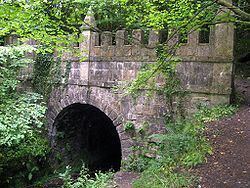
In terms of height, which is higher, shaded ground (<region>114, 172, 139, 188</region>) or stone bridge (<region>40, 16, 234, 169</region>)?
stone bridge (<region>40, 16, 234, 169</region>)

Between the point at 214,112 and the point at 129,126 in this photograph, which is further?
the point at 129,126

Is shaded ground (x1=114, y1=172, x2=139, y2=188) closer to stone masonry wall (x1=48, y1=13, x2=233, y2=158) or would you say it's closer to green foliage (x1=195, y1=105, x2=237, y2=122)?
stone masonry wall (x1=48, y1=13, x2=233, y2=158)

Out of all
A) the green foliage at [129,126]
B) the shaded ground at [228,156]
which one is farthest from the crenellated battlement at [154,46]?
the green foliage at [129,126]

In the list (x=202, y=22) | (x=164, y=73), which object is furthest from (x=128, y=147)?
(x=202, y=22)

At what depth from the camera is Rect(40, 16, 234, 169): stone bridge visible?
7195mm

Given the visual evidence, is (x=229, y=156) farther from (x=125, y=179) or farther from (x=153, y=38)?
(x=153, y=38)

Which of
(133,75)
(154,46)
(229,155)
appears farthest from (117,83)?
(229,155)

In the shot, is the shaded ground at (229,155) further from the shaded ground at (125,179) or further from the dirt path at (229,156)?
the shaded ground at (125,179)

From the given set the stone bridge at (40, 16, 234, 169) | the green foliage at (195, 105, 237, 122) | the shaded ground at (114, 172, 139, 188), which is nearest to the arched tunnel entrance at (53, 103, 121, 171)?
the stone bridge at (40, 16, 234, 169)

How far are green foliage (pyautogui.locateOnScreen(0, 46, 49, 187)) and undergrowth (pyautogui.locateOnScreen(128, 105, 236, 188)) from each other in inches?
122

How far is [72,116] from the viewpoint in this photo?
10.6 metres

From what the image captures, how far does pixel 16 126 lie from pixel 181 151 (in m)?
3.86

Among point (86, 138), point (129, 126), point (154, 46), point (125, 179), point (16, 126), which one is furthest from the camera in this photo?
point (86, 138)

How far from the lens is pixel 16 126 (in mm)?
7340
